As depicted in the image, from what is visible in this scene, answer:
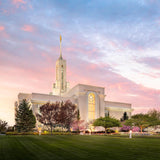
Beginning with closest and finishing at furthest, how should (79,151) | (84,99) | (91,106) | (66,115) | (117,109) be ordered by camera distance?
(79,151)
(66,115)
(84,99)
(91,106)
(117,109)

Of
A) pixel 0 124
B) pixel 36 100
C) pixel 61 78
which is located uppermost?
pixel 61 78

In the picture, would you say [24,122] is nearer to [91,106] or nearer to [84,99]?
[84,99]

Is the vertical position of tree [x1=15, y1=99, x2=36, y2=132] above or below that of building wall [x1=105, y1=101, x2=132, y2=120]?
below

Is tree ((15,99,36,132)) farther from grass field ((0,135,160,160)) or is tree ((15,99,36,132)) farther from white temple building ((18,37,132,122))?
grass field ((0,135,160,160))

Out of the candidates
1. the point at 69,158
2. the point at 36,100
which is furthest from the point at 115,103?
the point at 69,158

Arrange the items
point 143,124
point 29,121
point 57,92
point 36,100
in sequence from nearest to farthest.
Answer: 1. point 29,121
2. point 143,124
3. point 36,100
4. point 57,92

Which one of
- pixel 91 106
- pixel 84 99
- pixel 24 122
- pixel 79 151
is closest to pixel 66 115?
pixel 24 122

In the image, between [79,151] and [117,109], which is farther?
[117,109]

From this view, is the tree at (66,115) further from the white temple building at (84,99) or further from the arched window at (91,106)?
the arched window at (91,106)

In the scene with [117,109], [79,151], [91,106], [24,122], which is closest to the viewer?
[79,151]

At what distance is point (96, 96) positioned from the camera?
94.2m

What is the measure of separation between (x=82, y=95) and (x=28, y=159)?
80561 mm

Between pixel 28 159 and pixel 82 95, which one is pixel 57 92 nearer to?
pixel 82 95

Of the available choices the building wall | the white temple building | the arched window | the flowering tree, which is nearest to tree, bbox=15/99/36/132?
the flowering tree
